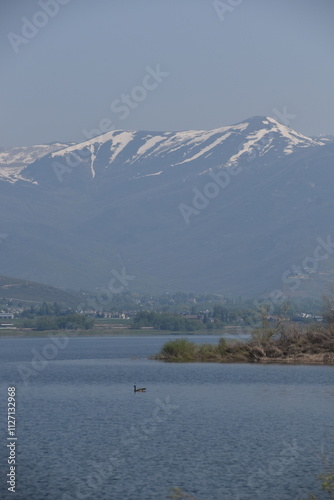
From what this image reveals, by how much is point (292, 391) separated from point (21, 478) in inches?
958

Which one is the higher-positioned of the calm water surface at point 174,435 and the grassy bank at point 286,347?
the grassy bank at point 286,347

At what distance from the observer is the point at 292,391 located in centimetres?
5181

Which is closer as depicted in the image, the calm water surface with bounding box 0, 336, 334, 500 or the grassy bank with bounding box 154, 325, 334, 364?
the calm water surface with bounding box 0, 336, 334, 500

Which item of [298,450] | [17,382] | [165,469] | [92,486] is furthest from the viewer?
[17,382]

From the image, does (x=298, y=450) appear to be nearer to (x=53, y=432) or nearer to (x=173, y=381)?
(x=53, y=432)

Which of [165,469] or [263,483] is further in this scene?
[165,469]

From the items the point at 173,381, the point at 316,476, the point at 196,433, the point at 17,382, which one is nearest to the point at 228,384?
the point at 173,381

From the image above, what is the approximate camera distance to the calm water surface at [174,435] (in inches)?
1145

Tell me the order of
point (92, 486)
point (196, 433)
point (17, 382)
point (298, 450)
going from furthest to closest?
1. point (17, 382)
2. point (196, 433)
3. point (298, 450)
4. point (92, 486)

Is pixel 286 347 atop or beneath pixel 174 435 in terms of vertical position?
atop

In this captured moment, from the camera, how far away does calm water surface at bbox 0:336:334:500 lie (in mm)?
29094

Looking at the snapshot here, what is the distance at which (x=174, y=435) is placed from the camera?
124 ft

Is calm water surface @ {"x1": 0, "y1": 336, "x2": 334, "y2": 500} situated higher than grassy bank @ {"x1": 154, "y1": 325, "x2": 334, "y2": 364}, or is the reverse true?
grassy bank @ {"x1": 154, "y1": 325, "x2": 334, "y2": 364}

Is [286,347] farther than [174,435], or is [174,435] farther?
[286,347]
